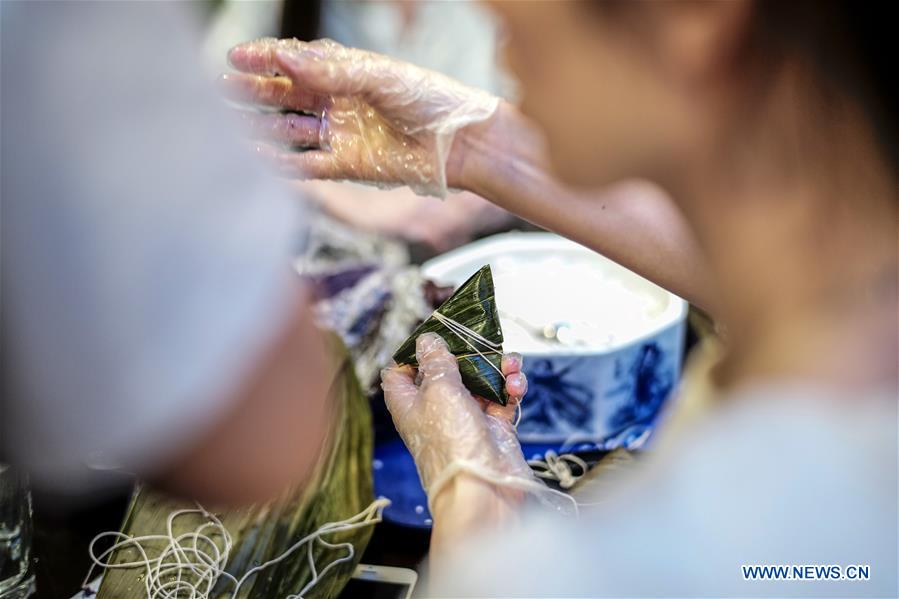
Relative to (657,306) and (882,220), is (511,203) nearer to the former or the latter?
(657,306)

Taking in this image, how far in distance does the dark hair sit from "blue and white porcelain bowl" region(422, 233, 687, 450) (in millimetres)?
395

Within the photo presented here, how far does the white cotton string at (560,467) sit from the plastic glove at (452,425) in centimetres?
11

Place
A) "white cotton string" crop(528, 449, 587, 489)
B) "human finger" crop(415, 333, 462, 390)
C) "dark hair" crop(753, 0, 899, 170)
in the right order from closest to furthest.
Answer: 1. "dark hair" crop(753, 0, 899, 170)
2. "human finger" crop(415, 333, 462, 390)
3. "white cotton string" crop(528, 449, 587, 489)

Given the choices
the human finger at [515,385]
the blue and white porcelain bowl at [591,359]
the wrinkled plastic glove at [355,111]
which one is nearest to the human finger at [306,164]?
the wrinkled plastic glove at [355,111]

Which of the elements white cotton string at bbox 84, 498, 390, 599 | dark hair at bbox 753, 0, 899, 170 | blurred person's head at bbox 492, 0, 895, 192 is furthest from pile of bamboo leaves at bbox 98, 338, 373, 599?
dark hair at bbox 753, 0, 899, 170

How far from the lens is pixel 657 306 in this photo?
1.01 m

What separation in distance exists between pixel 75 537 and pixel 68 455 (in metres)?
0.10

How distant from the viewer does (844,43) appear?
583mm

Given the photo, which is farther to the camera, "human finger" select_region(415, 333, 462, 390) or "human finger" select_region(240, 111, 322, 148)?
"human finger" select_region(240, 111, 322, 148)

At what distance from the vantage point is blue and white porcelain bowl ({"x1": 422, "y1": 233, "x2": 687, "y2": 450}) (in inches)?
36.2

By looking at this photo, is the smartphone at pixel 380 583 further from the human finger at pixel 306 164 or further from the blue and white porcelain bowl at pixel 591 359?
the human finger at pixel 306 164

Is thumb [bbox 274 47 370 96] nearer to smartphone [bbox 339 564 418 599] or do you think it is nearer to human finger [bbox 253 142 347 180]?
human finger [bbox 253 142 347 180]

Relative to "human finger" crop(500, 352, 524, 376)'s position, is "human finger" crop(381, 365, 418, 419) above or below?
Answer: below

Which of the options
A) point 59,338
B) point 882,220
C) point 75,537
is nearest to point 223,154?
point 59,338
